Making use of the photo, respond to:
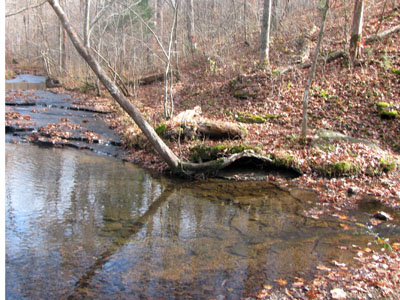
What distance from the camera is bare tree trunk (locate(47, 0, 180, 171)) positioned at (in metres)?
8.63

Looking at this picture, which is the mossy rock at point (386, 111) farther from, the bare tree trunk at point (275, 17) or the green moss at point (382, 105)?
the bare tree trunk at point (275, 17)

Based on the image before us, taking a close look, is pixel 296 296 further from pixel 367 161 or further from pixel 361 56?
pixel 361 56

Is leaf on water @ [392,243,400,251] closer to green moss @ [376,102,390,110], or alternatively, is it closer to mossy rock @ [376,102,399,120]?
mossy rock @ [376,102,399,120]

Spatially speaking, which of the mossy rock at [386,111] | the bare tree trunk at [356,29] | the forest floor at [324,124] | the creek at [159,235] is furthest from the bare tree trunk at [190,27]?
the creek at [159,235]

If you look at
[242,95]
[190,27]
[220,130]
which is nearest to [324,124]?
[220,130]

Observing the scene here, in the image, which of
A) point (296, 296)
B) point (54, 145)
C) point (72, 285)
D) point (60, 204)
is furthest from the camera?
point (54, 145)

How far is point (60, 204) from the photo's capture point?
8086mm

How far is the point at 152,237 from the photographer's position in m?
6.69

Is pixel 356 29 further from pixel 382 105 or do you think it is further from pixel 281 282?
pixel 281 282

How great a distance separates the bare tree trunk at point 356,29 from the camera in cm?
1491

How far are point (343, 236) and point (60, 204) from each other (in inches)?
246

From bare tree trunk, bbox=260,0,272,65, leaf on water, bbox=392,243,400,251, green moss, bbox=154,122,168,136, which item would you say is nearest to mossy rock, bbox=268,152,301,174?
green moss, bbox=154,122,168,136

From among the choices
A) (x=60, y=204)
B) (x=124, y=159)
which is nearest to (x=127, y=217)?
(x=60, y=204)

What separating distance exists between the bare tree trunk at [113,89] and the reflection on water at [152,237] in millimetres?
817
